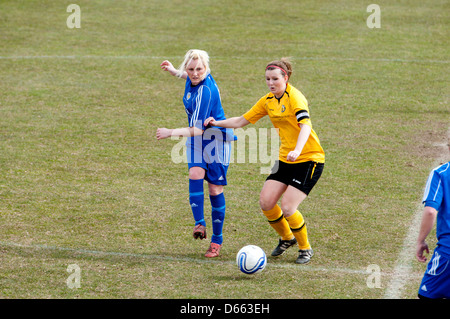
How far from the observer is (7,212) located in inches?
340

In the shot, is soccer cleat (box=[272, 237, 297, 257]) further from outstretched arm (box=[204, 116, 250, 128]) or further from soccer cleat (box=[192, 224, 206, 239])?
outstretched arm (box=[204, 116, 250, 128])

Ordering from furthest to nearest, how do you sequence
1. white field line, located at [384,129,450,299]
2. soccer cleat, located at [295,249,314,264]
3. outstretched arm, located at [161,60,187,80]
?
outstretched arm, located at [161,60,187,80] → soccer cleat, located at [295,249,314,264] → white field line, located at [384,129,450,299]

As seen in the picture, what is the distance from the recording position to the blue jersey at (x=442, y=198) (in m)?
5.00

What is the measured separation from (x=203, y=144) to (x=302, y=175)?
1.33 m

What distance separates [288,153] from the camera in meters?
6.94

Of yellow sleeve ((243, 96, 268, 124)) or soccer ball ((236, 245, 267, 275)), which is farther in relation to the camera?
yellow sleeve ((243, 96, 268, 124))

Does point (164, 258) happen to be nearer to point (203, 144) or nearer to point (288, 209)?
point (203, 144)

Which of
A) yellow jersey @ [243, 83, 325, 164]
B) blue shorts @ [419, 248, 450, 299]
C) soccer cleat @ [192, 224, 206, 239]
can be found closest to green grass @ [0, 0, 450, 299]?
soccer cleat @ [192, 224, 206, 239]

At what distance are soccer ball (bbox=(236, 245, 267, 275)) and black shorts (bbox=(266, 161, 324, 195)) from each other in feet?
3.16

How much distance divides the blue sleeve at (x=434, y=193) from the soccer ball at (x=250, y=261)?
90.0 inches

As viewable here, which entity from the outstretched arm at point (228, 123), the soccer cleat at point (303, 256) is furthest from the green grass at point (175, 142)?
the outstretched arm at point (228, 123)

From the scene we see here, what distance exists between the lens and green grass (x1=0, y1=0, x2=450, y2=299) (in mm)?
7062

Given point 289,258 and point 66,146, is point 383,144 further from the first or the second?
point 66,146
